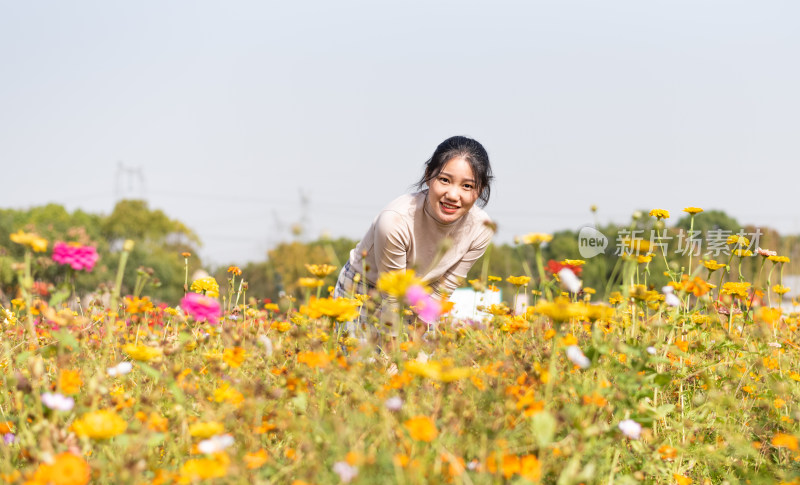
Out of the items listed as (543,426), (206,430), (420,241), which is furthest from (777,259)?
(206,430)

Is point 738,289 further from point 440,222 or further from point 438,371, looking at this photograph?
point 438,371

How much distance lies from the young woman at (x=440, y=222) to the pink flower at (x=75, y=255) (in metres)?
1.59

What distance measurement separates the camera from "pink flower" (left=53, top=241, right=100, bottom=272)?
2.04 m

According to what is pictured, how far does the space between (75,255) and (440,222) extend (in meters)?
2.12

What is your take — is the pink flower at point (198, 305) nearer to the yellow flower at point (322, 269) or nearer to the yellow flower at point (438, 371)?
the yellow flower at point (322, 269)

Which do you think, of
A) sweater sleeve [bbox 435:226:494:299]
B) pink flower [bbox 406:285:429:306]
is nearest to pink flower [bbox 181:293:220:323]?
pink flower [bbox 406:285:429:306]

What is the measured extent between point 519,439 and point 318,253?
120ft

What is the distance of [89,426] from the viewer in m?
1.42

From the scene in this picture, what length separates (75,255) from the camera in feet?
6.81

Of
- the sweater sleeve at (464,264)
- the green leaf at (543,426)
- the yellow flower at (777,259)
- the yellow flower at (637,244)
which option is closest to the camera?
the green leaf at (543,426)

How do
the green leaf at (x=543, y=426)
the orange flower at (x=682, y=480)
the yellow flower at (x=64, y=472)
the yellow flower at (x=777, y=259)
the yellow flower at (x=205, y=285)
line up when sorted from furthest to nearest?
the yellow flower at (x=777, y=259) < the yellow flower at (x=205, y=285) < the orange flower at (x=682, y=480) < the green leaf at (x=543, y=426) < the yellow flower at (x=64, y=472)

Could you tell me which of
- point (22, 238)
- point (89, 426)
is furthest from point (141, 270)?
point (89, 426)

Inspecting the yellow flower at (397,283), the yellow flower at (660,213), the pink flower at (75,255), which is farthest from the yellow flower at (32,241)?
the yellow flower at (660,213)

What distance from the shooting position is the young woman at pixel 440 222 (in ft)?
12.0
